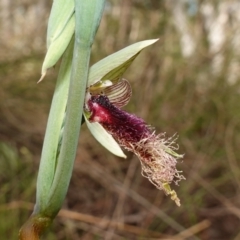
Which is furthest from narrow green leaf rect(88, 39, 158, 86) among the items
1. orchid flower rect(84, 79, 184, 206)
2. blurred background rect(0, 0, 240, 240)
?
blurred background rect(0, 0, 240, 240)

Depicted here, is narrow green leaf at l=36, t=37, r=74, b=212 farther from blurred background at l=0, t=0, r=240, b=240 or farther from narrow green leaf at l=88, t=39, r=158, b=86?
blurred background at l=0, t=0, r=240, b=240

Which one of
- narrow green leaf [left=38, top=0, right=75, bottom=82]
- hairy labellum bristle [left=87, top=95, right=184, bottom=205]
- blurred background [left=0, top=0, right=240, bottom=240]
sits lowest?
blurred background [left=0, top=0, right=240, bottom=240]

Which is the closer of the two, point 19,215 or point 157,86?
point 19,215

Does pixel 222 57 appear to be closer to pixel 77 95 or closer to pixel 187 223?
pixel 187 223

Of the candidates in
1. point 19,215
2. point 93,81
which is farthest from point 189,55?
point 93,81

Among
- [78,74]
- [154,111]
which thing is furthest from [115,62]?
[154,111]

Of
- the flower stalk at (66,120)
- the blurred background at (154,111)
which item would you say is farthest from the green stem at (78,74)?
the blurred background at (154,111)
